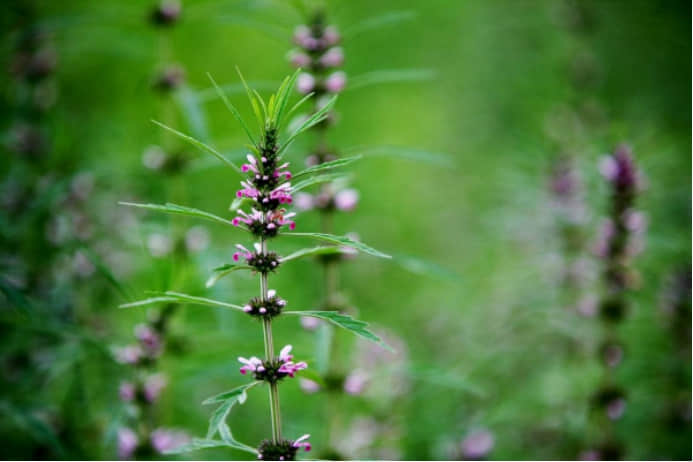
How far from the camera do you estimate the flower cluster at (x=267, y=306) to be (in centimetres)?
81

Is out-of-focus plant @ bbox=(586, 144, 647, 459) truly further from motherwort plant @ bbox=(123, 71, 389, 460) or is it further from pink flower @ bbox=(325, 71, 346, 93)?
motherwort plant @ bbox=(123, 71, 389, 460)

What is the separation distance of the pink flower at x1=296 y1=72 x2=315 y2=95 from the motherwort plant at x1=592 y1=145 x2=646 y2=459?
0.86 meters

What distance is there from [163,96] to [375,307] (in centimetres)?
214

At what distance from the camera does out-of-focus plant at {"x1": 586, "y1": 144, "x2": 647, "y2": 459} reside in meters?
1.60

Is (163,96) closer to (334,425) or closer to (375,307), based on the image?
(334,425)

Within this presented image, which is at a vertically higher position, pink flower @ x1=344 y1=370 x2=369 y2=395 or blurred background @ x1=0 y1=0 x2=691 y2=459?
blurred background @ x1=0 y1=0 x2=691 y2=459

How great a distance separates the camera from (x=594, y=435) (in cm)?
168

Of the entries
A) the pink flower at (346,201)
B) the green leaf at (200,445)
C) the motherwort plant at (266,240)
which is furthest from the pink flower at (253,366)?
the pink flower at (346,201)

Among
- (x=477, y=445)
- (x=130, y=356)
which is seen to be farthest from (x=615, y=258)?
(x=130, y=356)

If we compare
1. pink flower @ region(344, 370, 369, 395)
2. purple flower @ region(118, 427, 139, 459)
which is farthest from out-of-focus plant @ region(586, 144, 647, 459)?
purple flower @ region(118, 427, 139, 459)

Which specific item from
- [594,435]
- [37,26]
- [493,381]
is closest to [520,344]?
[493,381]

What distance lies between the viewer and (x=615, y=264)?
1.62m

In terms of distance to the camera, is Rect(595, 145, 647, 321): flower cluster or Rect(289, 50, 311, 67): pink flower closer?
Rect(289, 50, 311, 67): pink flower

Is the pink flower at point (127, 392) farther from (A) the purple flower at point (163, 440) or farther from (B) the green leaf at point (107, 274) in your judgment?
(B) the green leaf at point (107, 274)
